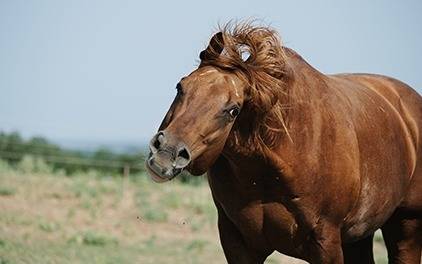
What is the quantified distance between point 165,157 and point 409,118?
2930mm

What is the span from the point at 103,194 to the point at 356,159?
482 inches

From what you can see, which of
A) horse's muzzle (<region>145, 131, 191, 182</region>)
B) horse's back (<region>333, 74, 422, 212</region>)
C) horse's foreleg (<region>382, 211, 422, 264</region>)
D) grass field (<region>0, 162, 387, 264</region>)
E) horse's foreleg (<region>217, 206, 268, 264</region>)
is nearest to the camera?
horse's muzzle (<region>145, 131, 191, 182</region>)

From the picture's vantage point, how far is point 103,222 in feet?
48.4

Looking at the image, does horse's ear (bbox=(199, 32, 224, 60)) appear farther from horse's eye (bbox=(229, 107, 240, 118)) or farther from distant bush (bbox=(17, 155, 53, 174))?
distant bush (bbox=(17, 155, 53, 174))

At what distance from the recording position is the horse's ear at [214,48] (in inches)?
199

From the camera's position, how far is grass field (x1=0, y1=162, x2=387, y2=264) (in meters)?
10.8

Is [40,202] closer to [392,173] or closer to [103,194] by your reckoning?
[103,194]

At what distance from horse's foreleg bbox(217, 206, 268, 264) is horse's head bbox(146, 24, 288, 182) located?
89cm


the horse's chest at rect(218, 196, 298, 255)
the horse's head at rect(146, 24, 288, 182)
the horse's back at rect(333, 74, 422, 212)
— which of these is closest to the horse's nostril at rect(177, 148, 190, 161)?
the horse's head at rect(146, 24, 288, 182)

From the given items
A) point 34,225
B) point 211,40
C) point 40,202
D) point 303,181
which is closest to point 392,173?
point 303,181

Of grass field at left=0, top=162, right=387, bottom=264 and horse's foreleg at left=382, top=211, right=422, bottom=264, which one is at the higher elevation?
horse's foreleg at left=382, top=211, right=422, bottom=264

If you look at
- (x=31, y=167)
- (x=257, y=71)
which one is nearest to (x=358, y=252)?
(x=257, y=71)

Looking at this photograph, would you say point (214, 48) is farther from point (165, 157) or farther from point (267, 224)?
point (267, 224)

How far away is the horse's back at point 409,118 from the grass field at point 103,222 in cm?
397
